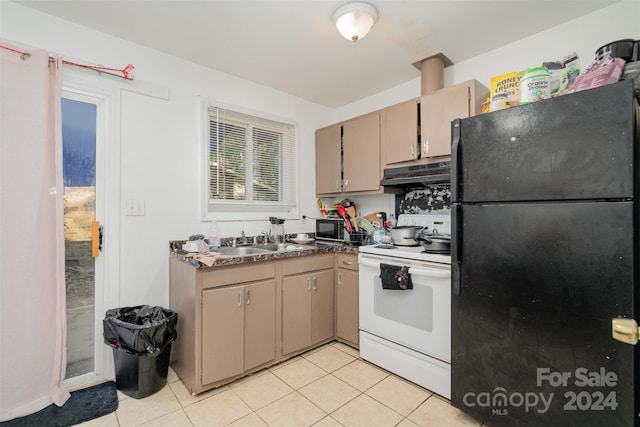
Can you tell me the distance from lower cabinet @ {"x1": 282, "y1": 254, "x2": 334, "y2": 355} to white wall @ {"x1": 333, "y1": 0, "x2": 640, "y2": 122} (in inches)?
77.9

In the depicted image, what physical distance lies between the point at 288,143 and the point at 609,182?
268 centimetres

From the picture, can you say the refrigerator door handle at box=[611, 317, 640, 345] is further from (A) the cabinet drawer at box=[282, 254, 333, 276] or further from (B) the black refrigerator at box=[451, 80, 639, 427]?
(A) the cabinet drawer at box=[282, 254, 333, 276]

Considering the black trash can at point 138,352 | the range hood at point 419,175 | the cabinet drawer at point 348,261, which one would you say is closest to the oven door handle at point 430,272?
the cabinet drawer at point 348,261

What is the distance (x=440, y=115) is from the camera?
229 cm

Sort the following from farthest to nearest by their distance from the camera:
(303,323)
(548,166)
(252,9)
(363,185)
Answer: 1. (363,185)
2. (303,323)
3. (252,9)
4. (548,166)

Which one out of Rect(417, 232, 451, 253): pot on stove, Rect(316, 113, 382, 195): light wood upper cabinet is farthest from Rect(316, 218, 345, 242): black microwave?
Rect(417, 232, 451, 253): pot on stove

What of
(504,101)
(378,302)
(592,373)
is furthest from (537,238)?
(378,302)

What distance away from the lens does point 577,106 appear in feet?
4.09

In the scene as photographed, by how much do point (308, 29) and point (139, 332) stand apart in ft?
7.67

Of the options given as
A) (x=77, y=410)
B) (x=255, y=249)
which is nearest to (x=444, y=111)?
(x=255, y=249)

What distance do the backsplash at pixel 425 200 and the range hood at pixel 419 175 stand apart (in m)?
0.19

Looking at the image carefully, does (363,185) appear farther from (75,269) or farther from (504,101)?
(75,269)

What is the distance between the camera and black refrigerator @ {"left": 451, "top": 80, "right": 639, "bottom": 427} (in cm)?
115

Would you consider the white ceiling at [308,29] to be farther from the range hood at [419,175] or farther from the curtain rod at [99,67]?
the range hood at [419,175]
